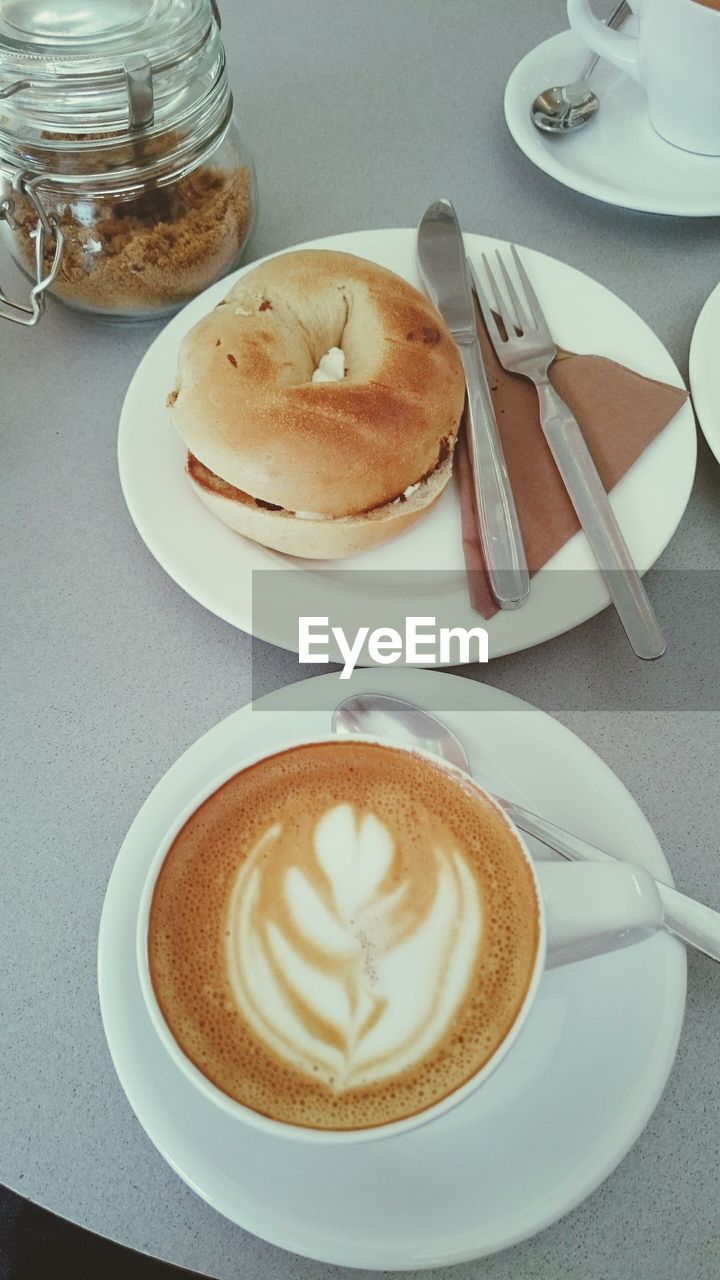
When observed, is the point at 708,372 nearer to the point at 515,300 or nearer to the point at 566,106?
the point at 515,300

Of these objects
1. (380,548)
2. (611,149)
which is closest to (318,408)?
(380,548)

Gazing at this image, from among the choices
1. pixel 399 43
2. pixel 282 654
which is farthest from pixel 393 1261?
pixel 399 43

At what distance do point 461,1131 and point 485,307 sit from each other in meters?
0.69

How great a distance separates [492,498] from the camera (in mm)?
736

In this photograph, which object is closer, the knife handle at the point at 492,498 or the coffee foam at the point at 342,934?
the coffee foam at the point at 342,934

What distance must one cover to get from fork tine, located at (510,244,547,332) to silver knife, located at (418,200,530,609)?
0.17 ft

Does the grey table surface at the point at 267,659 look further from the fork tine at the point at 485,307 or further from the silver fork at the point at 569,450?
the fork tine at the point at 485,307

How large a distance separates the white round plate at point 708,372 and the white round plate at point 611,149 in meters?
0.17

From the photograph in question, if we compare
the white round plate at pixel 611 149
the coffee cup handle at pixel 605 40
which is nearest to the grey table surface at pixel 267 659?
the white round plate at pixel 611 149

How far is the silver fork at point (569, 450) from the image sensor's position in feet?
2.24

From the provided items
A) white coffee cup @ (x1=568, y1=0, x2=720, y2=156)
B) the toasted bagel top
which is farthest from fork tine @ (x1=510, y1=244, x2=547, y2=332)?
white coffee cup @ (x1=568, y1=0, x2=720, y2=156)

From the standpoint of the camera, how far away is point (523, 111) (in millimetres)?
1050

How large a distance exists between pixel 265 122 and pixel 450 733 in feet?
2.90

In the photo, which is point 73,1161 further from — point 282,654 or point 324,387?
point 324,387
